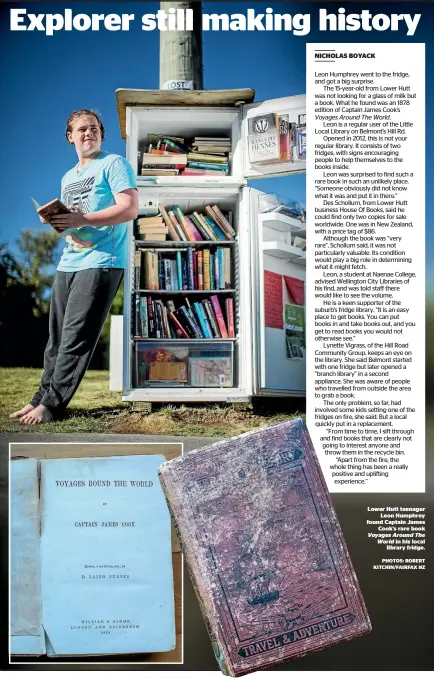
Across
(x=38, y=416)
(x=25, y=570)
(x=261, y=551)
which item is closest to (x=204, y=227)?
(x=38, y=416)

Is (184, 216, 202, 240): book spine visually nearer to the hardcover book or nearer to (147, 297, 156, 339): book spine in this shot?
(147, 297, 156, 339): book spine

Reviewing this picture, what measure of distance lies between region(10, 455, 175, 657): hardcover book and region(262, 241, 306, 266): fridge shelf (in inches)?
44.4

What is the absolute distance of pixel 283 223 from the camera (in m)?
4.07

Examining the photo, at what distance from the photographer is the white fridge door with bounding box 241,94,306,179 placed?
404cm

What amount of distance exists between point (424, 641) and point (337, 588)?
22.8 inches

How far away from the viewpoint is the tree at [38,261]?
13.2 feet

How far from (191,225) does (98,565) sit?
170cm

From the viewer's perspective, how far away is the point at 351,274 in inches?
156

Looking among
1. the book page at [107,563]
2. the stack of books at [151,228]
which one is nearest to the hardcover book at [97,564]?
the book page at [107,563]

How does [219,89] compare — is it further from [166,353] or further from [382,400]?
[382,400]

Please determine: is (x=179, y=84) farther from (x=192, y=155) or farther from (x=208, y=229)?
(x=208, y=229)

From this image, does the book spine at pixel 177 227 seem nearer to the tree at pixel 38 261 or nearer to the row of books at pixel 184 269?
the row of books at pixel 184 269

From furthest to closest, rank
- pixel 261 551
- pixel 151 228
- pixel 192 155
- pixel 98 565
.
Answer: pixel 192 155
pixel 151 228
pixel 98 565
pixel 261 551

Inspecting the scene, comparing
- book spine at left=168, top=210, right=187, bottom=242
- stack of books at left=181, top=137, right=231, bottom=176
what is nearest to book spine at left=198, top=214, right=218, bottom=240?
book spine at left=168, top=210, right=187, bottom=242
